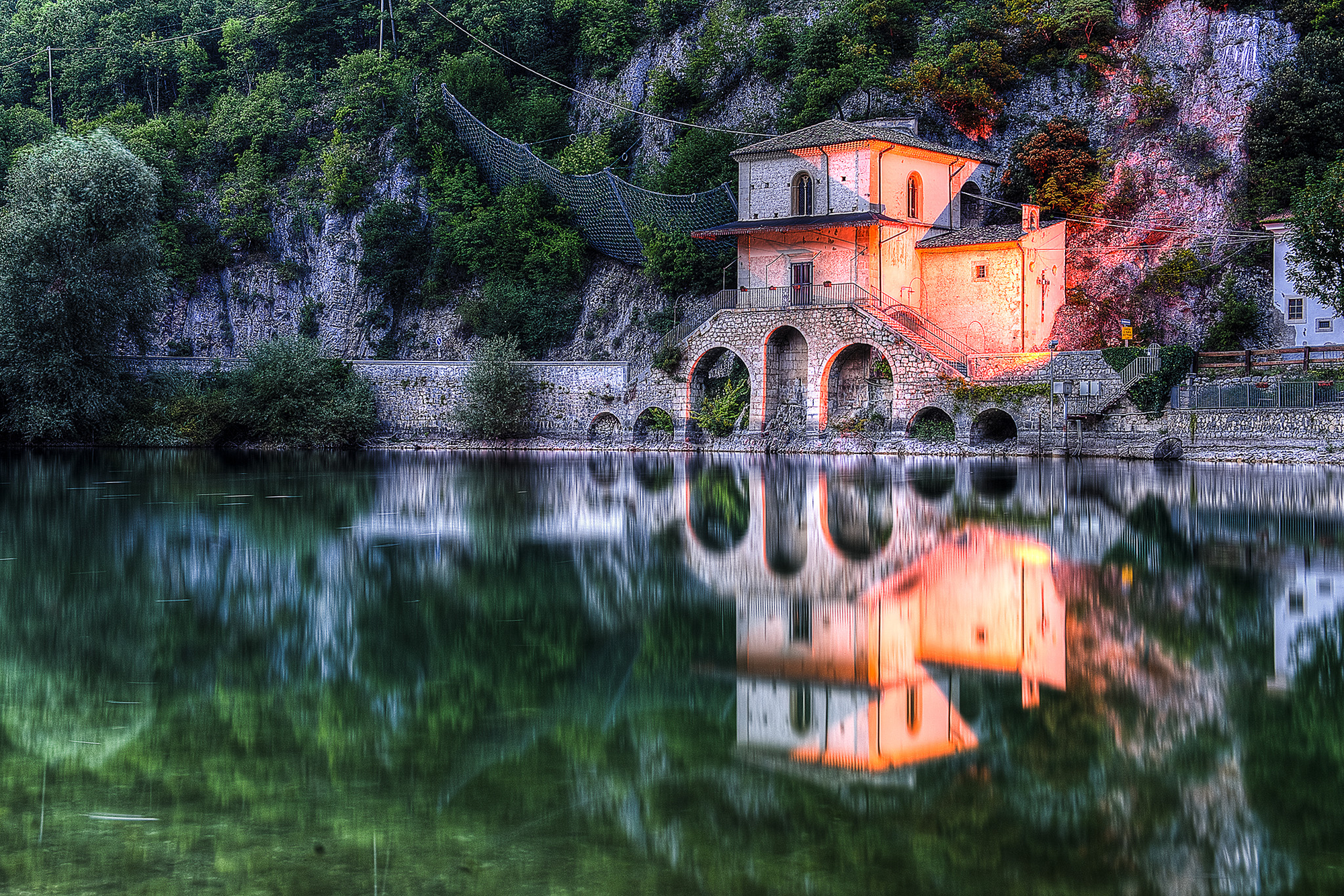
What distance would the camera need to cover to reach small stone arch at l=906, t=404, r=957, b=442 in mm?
38531

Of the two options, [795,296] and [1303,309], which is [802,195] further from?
[1303,309]

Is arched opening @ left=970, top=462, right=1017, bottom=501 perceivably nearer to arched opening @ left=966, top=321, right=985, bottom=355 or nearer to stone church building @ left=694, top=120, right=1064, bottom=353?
arched opening @ left=966, top=321, right=985, bottom=355

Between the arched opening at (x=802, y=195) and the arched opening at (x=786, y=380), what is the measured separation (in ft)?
13.1

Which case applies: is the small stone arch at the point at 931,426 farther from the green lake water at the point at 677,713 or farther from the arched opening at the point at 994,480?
the green lake water at the point at 677,713

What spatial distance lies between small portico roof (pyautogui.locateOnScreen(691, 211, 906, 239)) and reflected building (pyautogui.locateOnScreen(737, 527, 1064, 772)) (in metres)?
28.8

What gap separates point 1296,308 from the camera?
1516 inches

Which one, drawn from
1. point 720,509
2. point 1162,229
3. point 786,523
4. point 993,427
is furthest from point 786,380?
point 786,523

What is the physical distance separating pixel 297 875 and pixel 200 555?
34.8 ft

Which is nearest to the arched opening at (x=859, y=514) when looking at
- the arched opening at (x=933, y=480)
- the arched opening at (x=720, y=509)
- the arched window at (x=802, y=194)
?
the arched opening at (x=933, y=480)

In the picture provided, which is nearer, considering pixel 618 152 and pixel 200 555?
pixel 200 555

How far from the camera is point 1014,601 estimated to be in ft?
36.4

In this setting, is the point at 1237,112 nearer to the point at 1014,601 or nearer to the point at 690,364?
the point at 690,364

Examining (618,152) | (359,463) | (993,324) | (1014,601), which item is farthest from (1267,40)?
(1014,601)

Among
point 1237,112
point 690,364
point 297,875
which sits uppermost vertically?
point 1237,112
